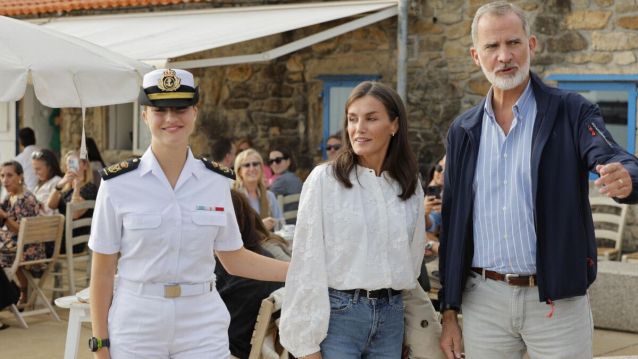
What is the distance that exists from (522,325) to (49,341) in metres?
4.99

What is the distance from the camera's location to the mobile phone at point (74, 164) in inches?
356

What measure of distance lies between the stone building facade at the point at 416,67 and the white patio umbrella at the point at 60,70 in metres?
4.67

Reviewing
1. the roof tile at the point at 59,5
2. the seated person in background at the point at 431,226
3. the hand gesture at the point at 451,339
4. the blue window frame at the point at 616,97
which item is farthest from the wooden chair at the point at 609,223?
the hand gesture at the point at 451,339

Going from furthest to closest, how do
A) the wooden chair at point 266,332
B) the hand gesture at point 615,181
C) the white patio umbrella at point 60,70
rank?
the white patio umbrella at point 60,70 → the wooden chair at point 266,332 → the hand gesture at point 615,181

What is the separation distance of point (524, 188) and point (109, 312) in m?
1.40

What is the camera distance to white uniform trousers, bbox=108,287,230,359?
10.7 feet

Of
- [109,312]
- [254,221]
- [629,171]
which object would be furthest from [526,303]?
[254,221]

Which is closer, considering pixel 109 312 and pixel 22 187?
pixel 109 312

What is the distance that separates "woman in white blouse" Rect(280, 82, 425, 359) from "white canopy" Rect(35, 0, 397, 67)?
17.9 feet

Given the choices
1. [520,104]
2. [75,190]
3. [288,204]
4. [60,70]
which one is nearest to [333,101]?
[288,204]

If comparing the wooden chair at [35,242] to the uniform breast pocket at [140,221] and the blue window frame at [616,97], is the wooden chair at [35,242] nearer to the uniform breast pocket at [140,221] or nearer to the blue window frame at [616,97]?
the uniform breast pocket at [140,221]

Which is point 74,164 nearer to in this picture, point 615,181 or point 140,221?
point 140,221

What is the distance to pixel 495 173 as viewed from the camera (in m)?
3.34

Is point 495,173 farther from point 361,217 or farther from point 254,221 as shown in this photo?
point 254,221
